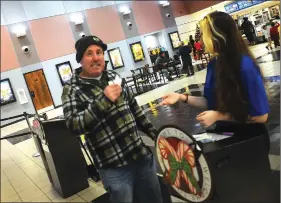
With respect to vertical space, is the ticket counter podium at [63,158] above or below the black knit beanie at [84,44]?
below

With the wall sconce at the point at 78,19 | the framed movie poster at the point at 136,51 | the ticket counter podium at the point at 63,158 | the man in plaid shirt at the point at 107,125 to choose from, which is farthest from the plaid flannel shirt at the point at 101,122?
the framed movie poster at the point at 136,51

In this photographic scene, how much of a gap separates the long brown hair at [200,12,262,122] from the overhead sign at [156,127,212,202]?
0.24m

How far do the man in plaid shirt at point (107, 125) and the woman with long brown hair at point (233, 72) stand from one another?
30 centimetres

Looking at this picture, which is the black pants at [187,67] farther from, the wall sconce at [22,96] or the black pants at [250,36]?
the wall sconce at [22,96]

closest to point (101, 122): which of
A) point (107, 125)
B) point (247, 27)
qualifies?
point (107, 125)

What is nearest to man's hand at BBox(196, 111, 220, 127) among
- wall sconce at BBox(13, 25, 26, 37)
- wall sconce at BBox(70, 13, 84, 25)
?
wall sconce at BBox(13, 25, 26, 37)

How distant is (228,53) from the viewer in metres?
0.97

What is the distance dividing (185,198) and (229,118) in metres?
0.33

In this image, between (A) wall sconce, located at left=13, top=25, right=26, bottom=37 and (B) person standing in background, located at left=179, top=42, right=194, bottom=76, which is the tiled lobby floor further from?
(B) person standing in background, located at left=179, top=42, right=194, bottom=76

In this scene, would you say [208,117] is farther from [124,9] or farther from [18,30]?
[124,9]

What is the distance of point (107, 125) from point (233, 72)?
1.56ft

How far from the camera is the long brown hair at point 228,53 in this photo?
96cm

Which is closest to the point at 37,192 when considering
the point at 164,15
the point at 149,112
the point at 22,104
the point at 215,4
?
the point at 22,104

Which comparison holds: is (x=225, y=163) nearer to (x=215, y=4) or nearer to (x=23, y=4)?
(x=23, y=4)
